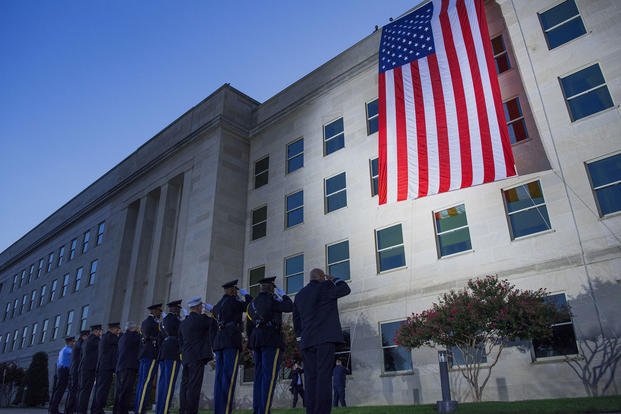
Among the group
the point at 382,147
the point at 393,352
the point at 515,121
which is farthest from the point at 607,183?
the point at 393,352

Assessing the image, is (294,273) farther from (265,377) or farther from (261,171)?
(265,377)

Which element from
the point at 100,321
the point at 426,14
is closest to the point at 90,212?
the point at 100,321

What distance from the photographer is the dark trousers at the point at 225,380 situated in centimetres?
873

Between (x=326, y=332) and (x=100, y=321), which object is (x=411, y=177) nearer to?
(x=326, y=332)

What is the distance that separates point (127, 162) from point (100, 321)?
1288cm

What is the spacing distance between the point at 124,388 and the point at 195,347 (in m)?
3.22

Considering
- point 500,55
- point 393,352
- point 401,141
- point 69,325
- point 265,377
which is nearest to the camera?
point 265,377

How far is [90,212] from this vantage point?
4138cm

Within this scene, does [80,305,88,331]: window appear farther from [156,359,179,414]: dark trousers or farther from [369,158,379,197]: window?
[156,359,179,414]: dark trousers

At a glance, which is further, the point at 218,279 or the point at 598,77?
the point at 218,279

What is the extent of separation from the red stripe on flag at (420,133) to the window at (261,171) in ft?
42.2

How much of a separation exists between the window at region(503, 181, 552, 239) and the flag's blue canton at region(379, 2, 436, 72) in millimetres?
5967

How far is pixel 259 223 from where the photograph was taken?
27297 mm

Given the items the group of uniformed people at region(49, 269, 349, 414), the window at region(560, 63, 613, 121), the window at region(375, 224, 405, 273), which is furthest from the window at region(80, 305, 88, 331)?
the window at region(560, 63, 613, 121)
